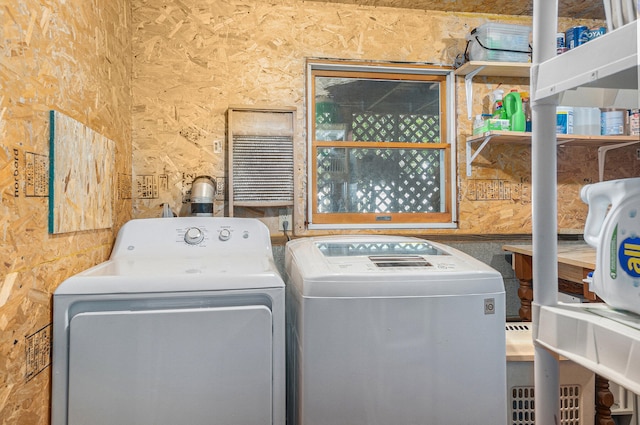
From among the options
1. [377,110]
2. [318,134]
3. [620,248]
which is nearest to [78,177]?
[318,134]

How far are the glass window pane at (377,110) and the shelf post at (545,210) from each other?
7.44 ft

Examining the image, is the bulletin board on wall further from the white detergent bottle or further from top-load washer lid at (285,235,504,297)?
the white detergent bottle

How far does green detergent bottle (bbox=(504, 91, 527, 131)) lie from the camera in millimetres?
2670

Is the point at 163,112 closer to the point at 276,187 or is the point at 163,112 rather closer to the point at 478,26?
the point at 276,187

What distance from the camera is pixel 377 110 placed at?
2996 millimetres

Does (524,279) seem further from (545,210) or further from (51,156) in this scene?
(51,156)

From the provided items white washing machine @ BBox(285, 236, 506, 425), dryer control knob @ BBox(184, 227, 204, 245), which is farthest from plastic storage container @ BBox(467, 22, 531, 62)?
dryer control knob @ BBox(184, 227, 204, 245)

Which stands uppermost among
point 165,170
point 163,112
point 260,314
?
point 163,112

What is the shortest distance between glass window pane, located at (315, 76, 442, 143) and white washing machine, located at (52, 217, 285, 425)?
1601 millimetres

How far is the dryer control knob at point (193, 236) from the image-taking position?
211cm

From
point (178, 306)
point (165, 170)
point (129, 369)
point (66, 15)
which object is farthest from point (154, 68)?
point (129, 369)

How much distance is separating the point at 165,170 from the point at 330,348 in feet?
5.53

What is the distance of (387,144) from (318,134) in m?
0.49

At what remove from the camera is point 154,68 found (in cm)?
262
